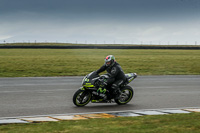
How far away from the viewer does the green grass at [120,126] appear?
694cm

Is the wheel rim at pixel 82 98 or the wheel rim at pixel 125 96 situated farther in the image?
the wheel rim at pixel 125 96

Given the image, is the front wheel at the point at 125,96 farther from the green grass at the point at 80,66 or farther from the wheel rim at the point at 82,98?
the green grass at the point at 80,66

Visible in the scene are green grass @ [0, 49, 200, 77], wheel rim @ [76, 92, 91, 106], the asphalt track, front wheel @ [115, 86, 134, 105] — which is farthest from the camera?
green grass @ [0, 49, 200, 77]

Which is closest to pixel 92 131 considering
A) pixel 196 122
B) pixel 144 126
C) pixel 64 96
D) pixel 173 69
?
pixel 144 126

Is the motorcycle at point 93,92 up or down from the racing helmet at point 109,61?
down

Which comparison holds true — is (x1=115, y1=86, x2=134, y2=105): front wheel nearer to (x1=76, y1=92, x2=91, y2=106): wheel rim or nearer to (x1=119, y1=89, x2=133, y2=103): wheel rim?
(x1=119, y1=89, x2=133, y2=103): wheel rim

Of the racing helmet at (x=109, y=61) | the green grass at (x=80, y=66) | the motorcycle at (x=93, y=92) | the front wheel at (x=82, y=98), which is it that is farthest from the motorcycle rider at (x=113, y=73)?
the green grass at (x=80, y=66)

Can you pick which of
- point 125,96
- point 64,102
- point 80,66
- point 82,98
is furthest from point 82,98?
point 80,66

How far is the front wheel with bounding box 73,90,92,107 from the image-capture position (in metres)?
10.4

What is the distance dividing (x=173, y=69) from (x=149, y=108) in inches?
772

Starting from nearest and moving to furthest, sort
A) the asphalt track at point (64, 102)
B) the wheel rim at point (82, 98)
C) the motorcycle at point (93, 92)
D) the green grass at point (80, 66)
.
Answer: the asphalt track at point (64, 102) → the motorcycle at point (93, 92) → the wheel rim at point (82, 98) → the green grass at point (80, 66)

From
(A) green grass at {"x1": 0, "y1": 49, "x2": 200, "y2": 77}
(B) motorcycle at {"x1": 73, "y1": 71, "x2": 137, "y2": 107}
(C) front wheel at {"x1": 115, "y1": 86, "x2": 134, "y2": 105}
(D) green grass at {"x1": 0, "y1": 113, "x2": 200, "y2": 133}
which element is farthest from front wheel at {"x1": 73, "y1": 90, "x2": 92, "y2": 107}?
(A) green grass at {"x1": 0, "y1": 49, "x2": 200, "y2": 77}

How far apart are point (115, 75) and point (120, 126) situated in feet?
11.2

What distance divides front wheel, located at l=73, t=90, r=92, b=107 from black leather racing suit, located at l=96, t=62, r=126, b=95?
2.34 ft
